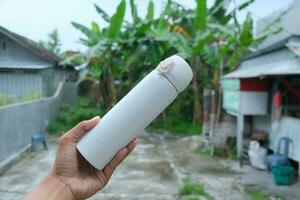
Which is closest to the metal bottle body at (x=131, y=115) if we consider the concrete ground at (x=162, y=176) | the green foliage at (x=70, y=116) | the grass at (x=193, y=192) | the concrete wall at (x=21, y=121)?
the grass at (x=193, y=192)

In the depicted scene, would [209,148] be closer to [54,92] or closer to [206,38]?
[206,38]

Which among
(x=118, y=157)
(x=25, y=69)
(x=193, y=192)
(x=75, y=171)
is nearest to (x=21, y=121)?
(x=25, y=69)

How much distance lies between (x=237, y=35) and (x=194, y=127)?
3446mm

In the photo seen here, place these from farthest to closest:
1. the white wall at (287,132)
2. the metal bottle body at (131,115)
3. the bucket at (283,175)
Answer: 1. the white wall at (287,132)
2. the bucket at (283,175)
3. the metal bottle body at (131,115)

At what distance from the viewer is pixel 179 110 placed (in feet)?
32.9

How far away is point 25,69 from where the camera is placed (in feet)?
19.2

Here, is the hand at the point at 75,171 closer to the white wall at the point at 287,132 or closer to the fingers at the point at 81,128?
the fingers at the point at 81,128

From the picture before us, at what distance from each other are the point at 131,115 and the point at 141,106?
0.03 m

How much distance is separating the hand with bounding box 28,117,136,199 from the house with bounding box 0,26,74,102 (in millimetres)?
2814

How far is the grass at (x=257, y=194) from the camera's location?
173 inches

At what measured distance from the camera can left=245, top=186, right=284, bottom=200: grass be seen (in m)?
4.38

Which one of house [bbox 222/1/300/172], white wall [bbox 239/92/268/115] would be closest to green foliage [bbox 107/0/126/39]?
house [bbox 222/1/300/172]

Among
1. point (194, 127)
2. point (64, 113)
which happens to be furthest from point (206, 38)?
point (64, 113)

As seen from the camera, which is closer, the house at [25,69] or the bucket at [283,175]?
the house at [25,69]
